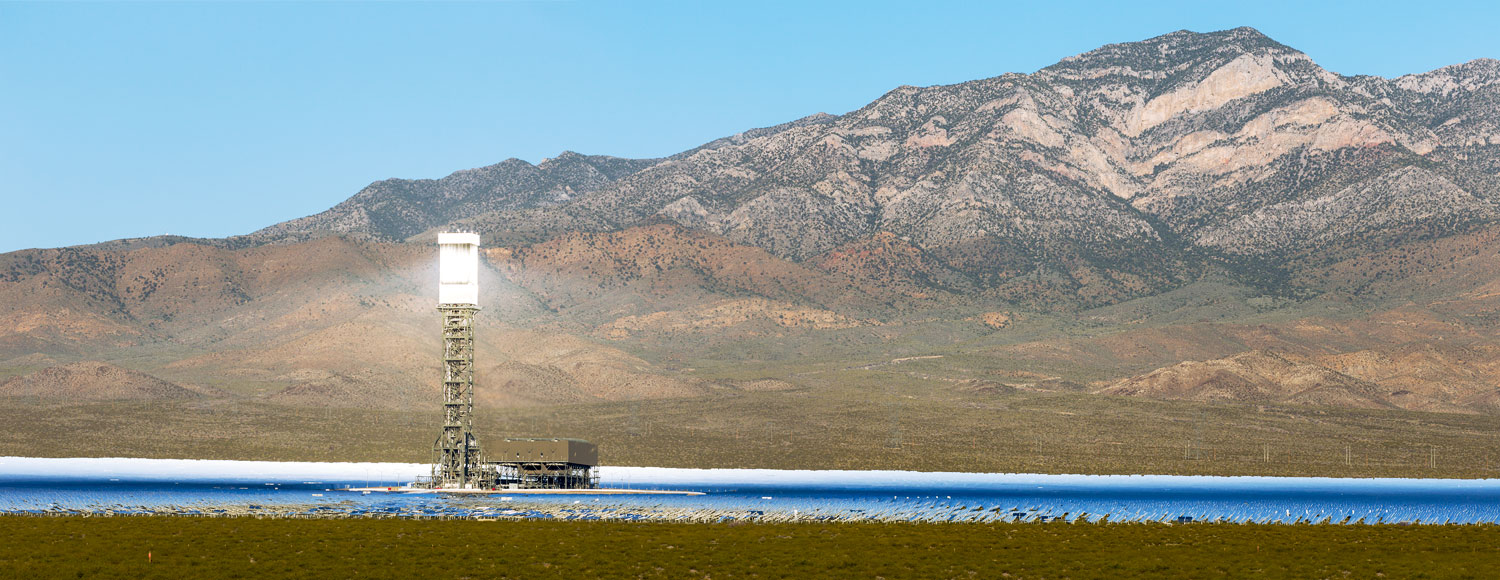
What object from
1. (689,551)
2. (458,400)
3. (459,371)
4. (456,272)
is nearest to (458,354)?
(459,371)

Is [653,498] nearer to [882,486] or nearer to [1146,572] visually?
[882,486]

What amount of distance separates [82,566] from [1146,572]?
4036 cm

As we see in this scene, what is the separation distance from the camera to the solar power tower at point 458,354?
138875 mm

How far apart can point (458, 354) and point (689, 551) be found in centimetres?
7674

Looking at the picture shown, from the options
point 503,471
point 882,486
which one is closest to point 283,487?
point 503,471

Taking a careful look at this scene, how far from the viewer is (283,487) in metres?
159

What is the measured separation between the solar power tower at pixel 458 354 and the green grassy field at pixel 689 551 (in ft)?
194

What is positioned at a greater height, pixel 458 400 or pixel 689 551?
pixel 458 400

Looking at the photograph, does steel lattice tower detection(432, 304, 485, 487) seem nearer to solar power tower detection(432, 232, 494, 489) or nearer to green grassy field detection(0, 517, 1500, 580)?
solar power tower detection(432, 232, 494, 489)

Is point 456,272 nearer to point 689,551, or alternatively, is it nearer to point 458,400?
point 458,400

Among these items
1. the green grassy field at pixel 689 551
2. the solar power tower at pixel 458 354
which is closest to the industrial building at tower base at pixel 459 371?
the solar power tower at pixel 458 354

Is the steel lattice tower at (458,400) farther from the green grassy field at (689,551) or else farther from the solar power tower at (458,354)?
the green grassy field at (689,551)

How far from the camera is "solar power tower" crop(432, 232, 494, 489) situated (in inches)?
5468

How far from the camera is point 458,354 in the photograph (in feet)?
457
